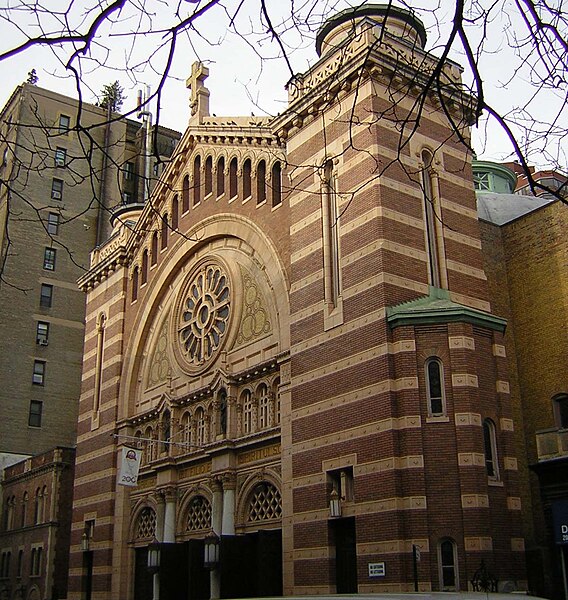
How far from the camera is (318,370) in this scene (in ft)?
80.4

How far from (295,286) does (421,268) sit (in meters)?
4.02

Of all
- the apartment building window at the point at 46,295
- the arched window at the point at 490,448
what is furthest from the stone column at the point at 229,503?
the apartment building window at the point at 46,295

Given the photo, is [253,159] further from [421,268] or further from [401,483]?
[401,483]

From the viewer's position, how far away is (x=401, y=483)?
70.2 ft

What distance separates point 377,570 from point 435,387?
480 centimetres

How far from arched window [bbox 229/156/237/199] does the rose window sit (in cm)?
276

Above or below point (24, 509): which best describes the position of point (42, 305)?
above

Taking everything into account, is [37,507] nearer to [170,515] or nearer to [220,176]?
[170,515]

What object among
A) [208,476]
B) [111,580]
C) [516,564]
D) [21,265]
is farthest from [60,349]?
[516,564]

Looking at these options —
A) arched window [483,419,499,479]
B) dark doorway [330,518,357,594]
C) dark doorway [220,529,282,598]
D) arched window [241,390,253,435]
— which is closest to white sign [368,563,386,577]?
dark doorway [330,518,357,594]

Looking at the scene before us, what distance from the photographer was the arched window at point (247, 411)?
28062 millimetres

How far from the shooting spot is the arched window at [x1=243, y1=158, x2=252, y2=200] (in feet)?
100

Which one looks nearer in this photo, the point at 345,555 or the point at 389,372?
the point at 389,372

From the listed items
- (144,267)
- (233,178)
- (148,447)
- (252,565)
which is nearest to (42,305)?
(144,267)
